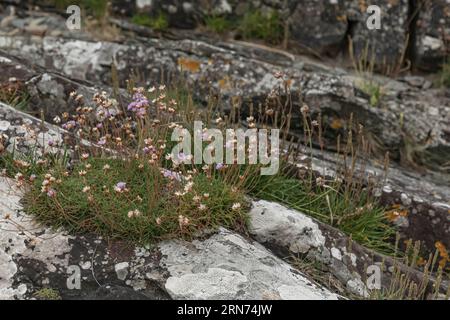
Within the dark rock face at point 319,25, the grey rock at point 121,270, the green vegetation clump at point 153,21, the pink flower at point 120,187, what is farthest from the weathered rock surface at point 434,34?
the grey rock at point 121,270

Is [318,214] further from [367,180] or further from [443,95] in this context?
[443,95]

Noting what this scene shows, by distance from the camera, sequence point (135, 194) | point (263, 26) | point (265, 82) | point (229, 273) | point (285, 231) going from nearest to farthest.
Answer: point (229, 273)
point (135, 194)
point (285, 231)
point (265, 82)
point (263, 26)

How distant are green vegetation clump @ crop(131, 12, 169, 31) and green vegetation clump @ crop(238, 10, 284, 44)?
103cm

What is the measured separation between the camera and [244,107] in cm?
731

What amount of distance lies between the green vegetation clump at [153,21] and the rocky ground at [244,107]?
100 millimetres

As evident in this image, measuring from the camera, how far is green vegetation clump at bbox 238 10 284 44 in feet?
27.2

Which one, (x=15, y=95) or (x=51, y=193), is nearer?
(x=51, y=193)

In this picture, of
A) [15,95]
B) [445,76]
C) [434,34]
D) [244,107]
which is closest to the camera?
[15,95]

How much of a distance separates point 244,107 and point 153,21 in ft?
6.84

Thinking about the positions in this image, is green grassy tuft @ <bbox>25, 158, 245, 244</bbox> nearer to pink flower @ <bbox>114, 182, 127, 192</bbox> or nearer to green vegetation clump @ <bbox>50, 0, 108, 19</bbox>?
pink flower @ <bbox>114, 182, 127, 192</bbox>

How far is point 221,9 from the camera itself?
27.8ft

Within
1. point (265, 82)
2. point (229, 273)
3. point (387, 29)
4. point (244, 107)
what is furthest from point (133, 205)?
point (387, 29)

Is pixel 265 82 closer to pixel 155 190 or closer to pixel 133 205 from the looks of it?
pixel 155 190

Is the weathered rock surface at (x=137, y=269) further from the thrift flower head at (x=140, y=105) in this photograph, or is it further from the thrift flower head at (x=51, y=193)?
the thrift flower head at (x=140, y=105)
